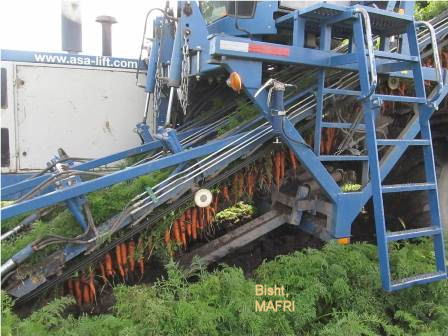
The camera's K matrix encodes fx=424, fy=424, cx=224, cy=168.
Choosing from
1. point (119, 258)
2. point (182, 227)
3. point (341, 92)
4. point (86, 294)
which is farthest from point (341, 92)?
point (86, 294)

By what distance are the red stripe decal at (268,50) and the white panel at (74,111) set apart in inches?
81.0

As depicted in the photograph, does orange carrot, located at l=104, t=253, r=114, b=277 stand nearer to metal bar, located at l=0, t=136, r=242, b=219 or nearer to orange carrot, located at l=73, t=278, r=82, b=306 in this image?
orange carrot, located at l=73, t=278, r=82, b=306

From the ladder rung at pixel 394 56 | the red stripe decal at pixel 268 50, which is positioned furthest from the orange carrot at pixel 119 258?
the ladder rung at pixel 394 56

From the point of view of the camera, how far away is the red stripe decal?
2851mm

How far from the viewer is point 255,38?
3.34m

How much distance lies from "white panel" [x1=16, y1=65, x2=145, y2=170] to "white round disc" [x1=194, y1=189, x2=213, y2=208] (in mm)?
1855

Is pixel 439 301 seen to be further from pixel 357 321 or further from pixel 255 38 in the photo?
pixel 255 38

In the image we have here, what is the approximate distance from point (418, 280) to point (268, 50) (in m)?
1.83

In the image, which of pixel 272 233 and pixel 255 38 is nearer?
pixel 255 38

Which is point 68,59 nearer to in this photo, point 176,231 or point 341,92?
point 176,231

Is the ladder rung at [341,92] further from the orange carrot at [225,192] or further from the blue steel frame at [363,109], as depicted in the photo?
the orange carrot at [225,192]

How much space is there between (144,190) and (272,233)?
4.85ft

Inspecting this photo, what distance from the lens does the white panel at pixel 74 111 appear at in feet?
13.7

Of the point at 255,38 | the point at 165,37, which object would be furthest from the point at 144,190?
the point at 165,37
